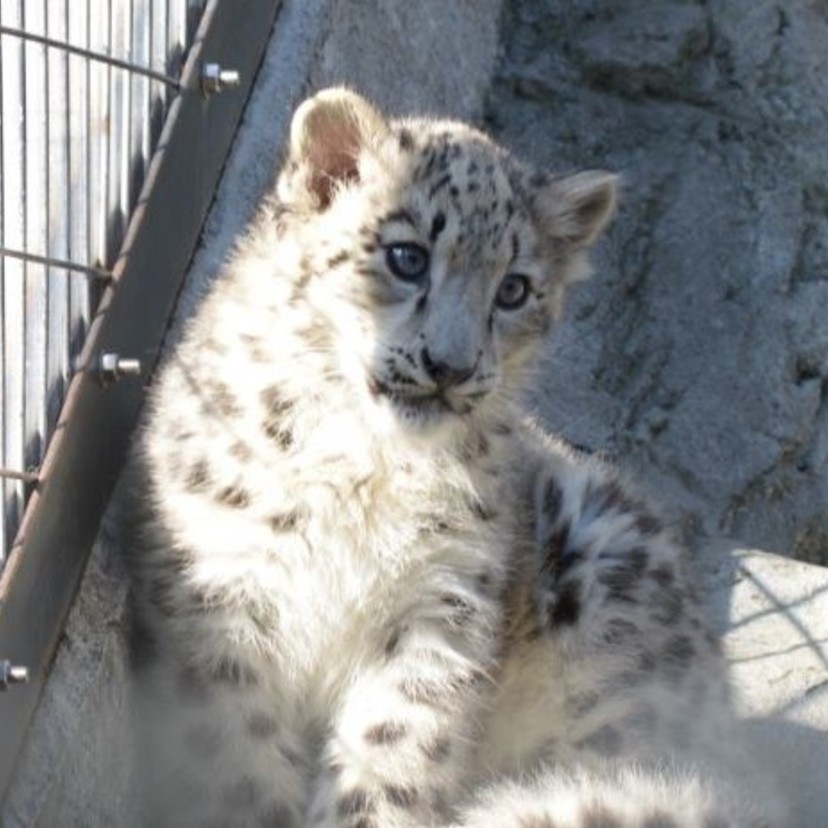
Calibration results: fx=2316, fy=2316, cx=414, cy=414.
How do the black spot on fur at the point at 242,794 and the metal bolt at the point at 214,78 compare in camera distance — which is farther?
the metal bolt at the point at 214,78

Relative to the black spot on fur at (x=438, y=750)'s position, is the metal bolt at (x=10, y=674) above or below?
above

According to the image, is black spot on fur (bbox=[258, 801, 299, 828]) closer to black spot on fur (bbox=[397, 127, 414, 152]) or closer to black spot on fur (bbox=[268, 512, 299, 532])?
black spot on fur (bbox=[268, 512, 299, 532])

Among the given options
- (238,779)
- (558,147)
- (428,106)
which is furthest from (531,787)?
(558,147)

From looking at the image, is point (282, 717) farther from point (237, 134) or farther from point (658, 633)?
point (237, 134)

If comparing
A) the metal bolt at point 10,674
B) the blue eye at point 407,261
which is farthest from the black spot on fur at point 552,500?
the metal bolt at point 10,674

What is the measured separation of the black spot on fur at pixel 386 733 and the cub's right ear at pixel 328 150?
0.92 metres

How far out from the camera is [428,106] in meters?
5.92

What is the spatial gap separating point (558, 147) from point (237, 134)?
5.78 feet

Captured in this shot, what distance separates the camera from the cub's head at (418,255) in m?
3.89

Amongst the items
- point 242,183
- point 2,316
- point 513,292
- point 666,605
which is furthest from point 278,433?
point 242,183

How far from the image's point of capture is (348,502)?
398 cm

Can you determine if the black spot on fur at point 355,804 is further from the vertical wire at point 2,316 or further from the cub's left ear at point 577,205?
the cub's left ear at point 577,205

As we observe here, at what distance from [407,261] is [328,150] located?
282 mm

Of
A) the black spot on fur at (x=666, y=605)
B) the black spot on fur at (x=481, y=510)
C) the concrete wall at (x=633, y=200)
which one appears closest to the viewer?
the black spot on fur at (x=481, y=510)
